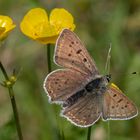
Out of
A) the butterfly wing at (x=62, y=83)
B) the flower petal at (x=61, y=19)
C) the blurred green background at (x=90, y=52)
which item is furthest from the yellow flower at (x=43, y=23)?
the blurred green background at (x=90, y=52)

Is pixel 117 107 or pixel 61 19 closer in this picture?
pixel 117 107

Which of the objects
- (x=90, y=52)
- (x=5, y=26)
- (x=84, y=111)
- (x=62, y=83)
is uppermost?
(x=5, y=26)

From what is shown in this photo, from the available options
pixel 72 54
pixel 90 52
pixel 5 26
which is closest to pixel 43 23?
pixel 5 26

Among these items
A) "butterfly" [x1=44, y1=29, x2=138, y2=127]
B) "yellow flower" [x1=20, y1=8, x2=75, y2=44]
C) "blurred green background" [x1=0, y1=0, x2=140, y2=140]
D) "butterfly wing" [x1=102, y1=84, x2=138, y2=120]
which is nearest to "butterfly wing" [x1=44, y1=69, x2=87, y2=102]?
"butterfly" [x1=44, y1=29, x2=138, y2=127]

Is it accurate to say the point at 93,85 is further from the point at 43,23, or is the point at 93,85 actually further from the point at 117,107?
the point at 43,23

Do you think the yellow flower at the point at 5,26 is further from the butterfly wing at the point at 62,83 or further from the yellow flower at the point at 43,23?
the butterfly wing at the point at 62,83

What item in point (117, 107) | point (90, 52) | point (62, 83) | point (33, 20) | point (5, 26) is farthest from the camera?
point (90, 52)
